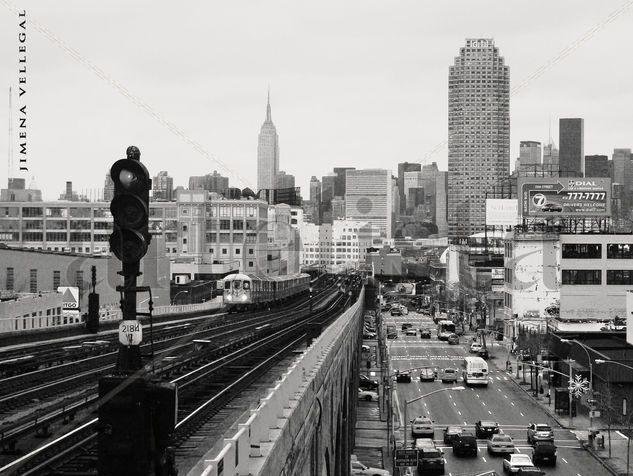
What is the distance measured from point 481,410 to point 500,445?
13044mm

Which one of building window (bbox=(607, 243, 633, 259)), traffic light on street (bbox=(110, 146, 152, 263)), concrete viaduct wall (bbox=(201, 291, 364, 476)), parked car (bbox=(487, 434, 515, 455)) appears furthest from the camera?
building window (bbox=(607, 243, 633, 259))

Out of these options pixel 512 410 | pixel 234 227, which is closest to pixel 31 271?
pixel 512 410

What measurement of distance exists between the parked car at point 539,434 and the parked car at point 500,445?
130 centimetres

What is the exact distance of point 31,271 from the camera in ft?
191

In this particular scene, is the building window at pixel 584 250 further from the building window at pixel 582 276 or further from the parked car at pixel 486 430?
the parked car at pixel 486 430

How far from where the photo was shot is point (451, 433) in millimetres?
44031

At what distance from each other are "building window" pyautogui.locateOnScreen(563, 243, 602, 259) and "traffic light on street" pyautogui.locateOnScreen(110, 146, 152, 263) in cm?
8528

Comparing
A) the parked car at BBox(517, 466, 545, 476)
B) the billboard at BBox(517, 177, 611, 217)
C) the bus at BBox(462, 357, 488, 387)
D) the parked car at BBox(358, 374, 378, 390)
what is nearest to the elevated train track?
the parked car at BBox(517, 466, 545, 476)

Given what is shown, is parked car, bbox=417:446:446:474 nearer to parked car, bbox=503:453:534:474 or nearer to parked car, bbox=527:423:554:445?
parked car, bbox=503:453:534:474

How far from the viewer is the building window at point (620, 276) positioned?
8706 centimetres

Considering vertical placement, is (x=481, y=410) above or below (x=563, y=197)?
below

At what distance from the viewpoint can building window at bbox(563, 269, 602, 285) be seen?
87688mm

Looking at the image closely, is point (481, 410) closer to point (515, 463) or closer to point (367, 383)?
point (367, 383)

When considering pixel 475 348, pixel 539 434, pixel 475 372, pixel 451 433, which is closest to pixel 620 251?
pixel 475 348
